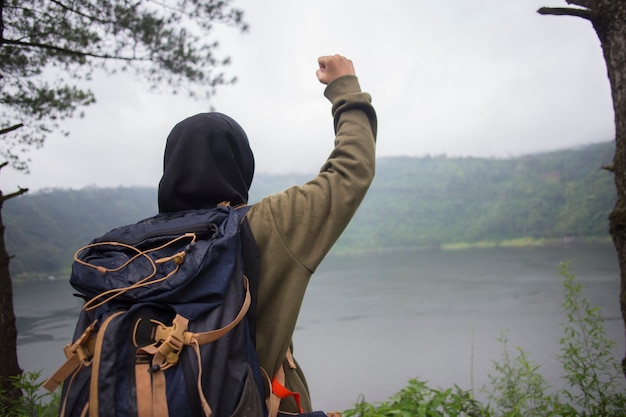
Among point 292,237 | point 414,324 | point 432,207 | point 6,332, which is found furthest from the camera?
point 432,207

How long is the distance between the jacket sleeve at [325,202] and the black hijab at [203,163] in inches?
4.2

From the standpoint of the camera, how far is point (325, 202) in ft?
2.60

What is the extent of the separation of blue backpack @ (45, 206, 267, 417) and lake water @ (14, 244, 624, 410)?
2098 millimetres

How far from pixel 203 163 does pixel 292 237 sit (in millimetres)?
234

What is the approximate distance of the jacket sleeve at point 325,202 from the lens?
2.55ft

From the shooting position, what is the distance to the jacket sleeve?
78cm

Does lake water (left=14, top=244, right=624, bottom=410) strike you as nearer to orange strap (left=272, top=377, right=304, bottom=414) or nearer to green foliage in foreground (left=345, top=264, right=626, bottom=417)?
A: green foliage in foreground (left=345, top=264, right=626, bottom=417)

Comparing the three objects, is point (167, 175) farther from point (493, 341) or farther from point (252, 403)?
point (493, 341)

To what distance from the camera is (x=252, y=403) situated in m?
0.66

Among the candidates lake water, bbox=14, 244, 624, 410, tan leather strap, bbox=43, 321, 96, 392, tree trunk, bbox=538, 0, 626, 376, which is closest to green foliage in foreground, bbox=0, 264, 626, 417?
lake water, bbox=14, 244, 624, 410

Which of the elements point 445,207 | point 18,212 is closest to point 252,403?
point 18,212

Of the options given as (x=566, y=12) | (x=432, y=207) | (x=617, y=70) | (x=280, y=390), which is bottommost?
(x=280, y=390)

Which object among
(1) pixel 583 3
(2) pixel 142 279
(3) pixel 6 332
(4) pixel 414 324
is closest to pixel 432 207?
(4) pixel 414 324

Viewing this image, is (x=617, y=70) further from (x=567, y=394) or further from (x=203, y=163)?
(x=203, y=163)
